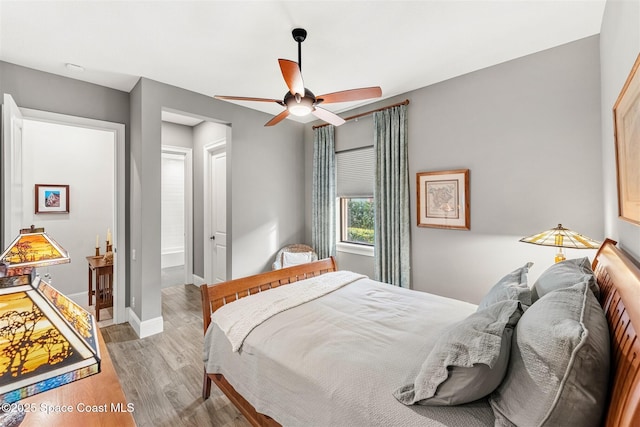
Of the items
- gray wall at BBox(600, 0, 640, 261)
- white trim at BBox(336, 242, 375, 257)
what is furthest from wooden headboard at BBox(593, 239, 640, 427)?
white trim at BBox(336, 242, 375, 257)

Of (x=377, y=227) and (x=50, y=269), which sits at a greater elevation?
(x=377, y=227)

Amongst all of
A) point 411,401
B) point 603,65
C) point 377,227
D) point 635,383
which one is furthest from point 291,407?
point 603,65

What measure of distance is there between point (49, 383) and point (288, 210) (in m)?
4.02

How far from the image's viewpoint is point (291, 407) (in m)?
1.39

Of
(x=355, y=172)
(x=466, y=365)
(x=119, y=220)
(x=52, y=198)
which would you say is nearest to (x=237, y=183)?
(x=119, y=220)

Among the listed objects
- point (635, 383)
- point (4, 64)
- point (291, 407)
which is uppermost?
point (4, 64)

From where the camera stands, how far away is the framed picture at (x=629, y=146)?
4.02 ft

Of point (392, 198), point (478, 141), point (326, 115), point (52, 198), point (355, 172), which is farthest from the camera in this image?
point (355, 172)

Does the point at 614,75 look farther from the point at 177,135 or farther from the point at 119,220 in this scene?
the point at 177,135

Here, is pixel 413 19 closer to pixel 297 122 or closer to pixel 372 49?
pixel 372 49

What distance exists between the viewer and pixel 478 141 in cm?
293

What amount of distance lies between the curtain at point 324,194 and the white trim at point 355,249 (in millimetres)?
A: 100

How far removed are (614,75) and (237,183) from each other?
368cm

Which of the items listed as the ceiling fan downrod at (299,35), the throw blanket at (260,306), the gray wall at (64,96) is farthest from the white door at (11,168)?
the ceiling fan downrod at (299,35)
